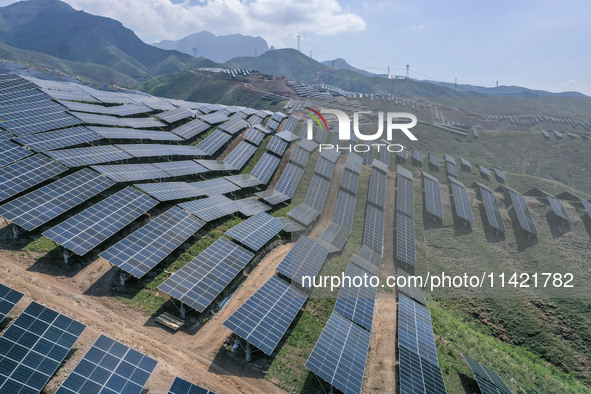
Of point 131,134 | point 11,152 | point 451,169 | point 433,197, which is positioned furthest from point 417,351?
point 451,169

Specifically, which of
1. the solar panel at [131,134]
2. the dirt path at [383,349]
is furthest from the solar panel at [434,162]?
the solar panel at [131,134]

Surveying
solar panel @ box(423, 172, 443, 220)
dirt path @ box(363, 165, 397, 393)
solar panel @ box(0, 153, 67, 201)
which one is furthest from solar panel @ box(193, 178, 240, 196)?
solar panel @ box(423, 172, 443, 220)

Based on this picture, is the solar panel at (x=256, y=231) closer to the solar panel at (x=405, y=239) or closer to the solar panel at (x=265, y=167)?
the solar panel at (x=265, y=167)

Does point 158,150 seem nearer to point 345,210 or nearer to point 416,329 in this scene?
point 345,210

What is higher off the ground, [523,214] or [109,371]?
[109,371]

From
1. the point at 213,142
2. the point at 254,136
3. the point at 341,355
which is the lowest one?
the point at 341,355

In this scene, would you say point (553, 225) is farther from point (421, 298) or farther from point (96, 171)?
point (96, 171)
